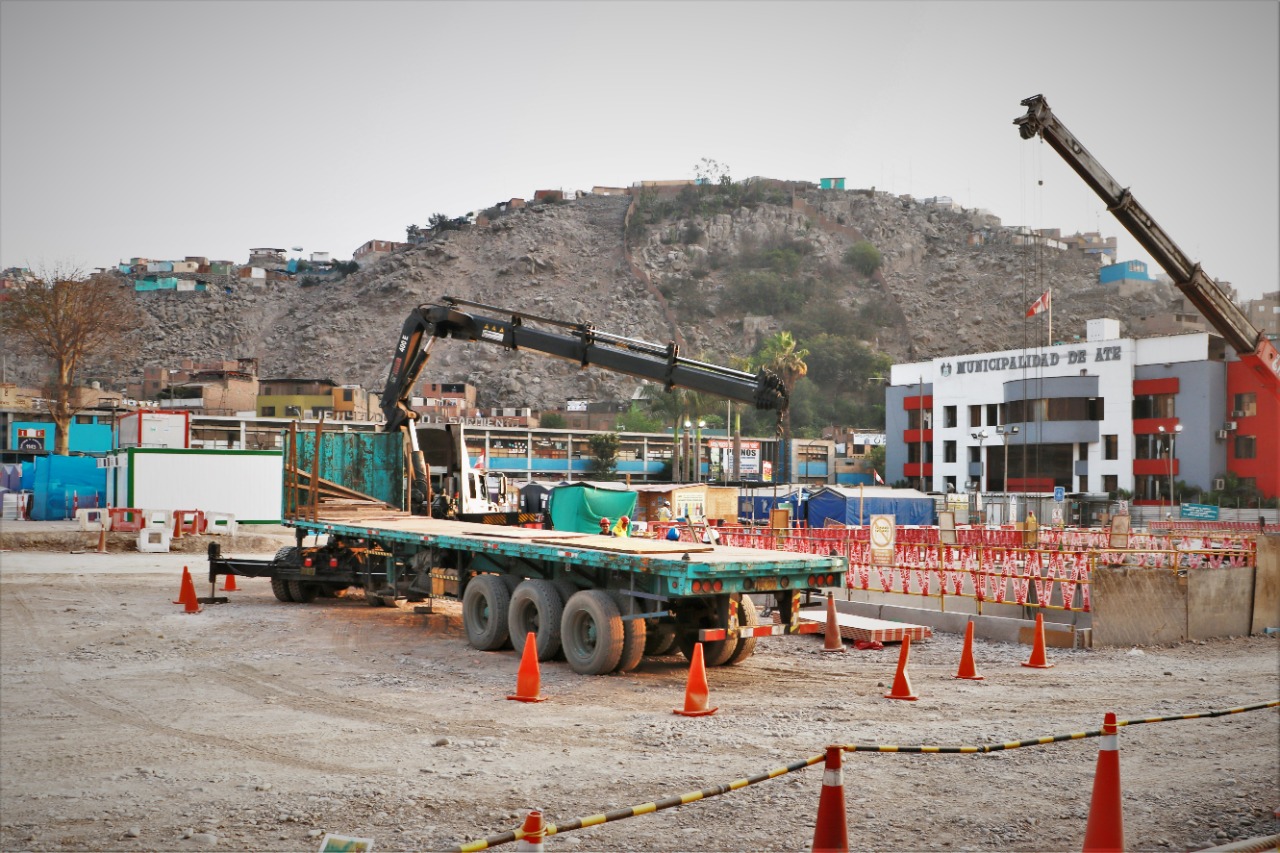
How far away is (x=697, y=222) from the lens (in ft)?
650

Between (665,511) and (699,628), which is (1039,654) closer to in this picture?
(699,628)

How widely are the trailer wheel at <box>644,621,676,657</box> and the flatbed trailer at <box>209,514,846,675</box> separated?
2 cm

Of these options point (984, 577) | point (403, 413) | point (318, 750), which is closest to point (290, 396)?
point (403, 413)

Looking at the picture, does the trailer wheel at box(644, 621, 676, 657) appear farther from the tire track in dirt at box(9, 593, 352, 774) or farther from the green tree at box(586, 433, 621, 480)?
the green tree at box(586, 433, 621, 480)

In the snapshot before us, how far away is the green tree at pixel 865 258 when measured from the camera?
186750 millimetres

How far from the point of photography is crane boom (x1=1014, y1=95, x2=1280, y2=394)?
22.3m

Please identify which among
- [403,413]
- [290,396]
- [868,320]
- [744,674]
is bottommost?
[744,674]

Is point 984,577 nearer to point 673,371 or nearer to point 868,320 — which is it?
point 673,371

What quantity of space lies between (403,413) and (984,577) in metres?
12.1

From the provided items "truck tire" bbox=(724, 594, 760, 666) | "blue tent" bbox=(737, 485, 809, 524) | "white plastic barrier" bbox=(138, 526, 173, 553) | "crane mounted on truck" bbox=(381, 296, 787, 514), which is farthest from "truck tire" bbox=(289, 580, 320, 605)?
"blue tent" bbox=(737, 485, 809, 524)

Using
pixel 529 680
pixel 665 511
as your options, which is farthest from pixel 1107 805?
pixel 665 511

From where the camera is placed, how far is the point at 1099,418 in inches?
2618

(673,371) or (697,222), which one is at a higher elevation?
(697,222)

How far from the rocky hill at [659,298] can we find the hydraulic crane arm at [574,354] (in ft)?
417
